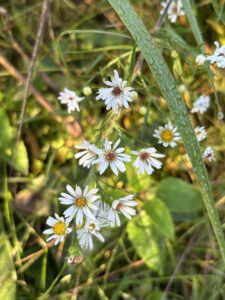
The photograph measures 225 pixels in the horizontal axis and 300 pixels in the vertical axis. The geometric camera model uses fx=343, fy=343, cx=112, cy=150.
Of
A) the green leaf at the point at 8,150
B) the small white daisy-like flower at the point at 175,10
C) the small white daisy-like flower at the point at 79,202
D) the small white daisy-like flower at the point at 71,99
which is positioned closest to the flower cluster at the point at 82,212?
the small white daisy-like flower at the point at 79,202

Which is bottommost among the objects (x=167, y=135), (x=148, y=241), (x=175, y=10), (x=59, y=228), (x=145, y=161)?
(x=148, y=241)

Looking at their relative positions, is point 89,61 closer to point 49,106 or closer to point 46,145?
point 49,106

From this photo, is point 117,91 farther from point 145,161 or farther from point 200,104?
point 200,104

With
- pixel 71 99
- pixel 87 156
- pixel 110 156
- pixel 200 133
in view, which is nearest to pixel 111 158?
pixel 110 156

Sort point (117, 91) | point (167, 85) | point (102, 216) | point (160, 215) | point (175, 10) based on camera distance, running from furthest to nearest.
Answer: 1. point (175, 10)
2. point (160, 215)
3. point (102, 216)
4. point (117, 91)
5. point (167, 85)

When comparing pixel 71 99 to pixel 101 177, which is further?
pixel 101 177

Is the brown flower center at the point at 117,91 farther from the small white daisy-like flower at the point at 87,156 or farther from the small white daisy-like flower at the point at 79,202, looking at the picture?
the small white daisy-like flower at the point at 79,202

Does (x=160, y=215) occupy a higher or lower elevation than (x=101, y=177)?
lower

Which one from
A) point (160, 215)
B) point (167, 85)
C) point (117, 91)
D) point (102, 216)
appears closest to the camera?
point (167, 85)

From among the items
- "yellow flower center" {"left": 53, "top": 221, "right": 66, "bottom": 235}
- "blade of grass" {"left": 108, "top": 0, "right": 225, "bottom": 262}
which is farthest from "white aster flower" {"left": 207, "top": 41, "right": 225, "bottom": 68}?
"yellow flower center" {"left": 53, "top": 221, "right": 66, "bottom": 235}
